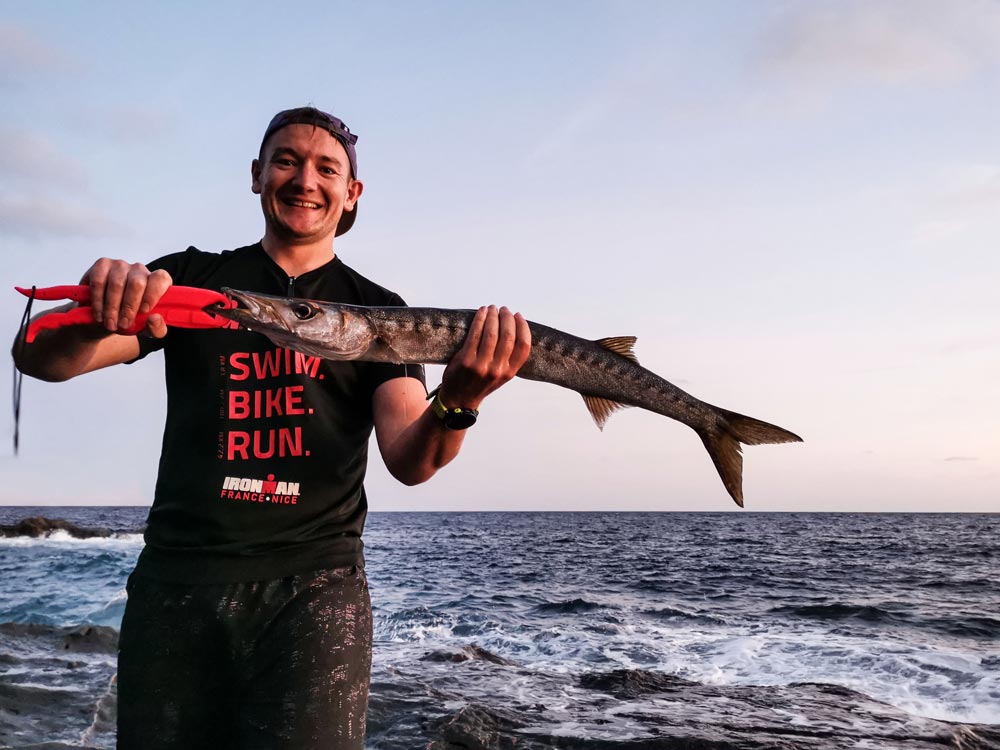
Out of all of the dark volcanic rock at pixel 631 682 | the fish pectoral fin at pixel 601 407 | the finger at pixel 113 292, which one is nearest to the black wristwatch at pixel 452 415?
the fish pectoral fin at pixel 601 407

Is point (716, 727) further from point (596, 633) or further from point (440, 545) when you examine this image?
point (440, 545)

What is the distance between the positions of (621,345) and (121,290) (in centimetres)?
260

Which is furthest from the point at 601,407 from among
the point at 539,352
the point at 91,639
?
the point at 91,639

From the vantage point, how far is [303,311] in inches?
133

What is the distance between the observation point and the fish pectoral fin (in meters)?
4.29

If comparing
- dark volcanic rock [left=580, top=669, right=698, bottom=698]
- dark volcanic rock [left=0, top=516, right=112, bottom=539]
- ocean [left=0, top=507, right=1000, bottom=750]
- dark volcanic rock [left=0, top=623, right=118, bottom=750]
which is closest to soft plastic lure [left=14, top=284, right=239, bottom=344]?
dark volcanic rock [left=0, top=623, right=118, bottom=750]

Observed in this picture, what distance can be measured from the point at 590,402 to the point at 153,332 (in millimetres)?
2316

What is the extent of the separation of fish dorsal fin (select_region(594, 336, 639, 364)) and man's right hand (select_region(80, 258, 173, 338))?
7.64 ft

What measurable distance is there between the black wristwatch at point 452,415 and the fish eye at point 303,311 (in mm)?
661

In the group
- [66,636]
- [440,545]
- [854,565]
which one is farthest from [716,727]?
[440,545]

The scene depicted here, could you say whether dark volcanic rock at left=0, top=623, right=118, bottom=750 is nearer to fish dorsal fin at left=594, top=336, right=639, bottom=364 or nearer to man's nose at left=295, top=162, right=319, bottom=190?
man's nose at left=295, top=162, right=319, bottom=190

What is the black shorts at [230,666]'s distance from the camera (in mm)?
3201

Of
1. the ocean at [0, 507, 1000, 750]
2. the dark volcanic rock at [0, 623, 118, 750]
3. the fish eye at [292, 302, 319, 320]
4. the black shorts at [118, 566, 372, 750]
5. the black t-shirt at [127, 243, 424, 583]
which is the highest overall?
the fish eye at [292, 302, 319, 320]

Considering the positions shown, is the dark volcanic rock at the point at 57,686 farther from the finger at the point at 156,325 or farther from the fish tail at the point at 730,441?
the fish tail at the point at 730,441
